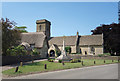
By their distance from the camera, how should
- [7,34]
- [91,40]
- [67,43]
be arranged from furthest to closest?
1. [67,43]
2. [91,40]
3. [7,34]

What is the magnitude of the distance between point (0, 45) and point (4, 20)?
468 centimetres

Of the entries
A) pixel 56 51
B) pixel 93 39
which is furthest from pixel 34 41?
pixel 93 39

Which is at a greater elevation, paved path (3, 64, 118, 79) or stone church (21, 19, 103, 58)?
stone church (21, 19, 103, 58)

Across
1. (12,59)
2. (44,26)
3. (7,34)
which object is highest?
(44,26)

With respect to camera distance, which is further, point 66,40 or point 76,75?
point 66,40

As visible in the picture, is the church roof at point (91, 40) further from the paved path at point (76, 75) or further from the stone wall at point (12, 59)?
the paved path at point (76, 75)

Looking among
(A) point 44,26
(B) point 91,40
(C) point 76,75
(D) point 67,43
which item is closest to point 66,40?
(D) point 67,43

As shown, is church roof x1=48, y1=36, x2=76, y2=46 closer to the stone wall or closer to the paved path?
the stone wall

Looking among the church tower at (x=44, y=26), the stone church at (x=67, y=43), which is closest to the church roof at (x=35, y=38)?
the stone church at (x=67, y=43)

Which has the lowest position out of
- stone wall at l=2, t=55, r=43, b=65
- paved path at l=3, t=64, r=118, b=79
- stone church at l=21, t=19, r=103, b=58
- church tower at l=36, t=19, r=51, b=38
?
paved path at l=3, t=64, r=118, b=79

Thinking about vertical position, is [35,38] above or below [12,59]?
above

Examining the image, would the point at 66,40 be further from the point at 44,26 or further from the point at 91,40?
the point at 44,26

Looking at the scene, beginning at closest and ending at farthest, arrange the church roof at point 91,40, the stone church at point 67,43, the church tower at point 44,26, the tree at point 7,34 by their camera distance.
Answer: the tree at point 7,34 < the stone church at point 67,43 < the church roof at point 91,40 < the church tower at point 44,26

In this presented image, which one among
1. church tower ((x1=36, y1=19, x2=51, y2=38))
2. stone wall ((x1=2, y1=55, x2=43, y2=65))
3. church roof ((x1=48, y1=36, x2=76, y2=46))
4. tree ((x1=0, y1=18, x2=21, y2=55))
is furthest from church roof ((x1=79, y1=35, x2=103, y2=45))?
tree ((x1=0, y1=18, x2=21, y2=55))
